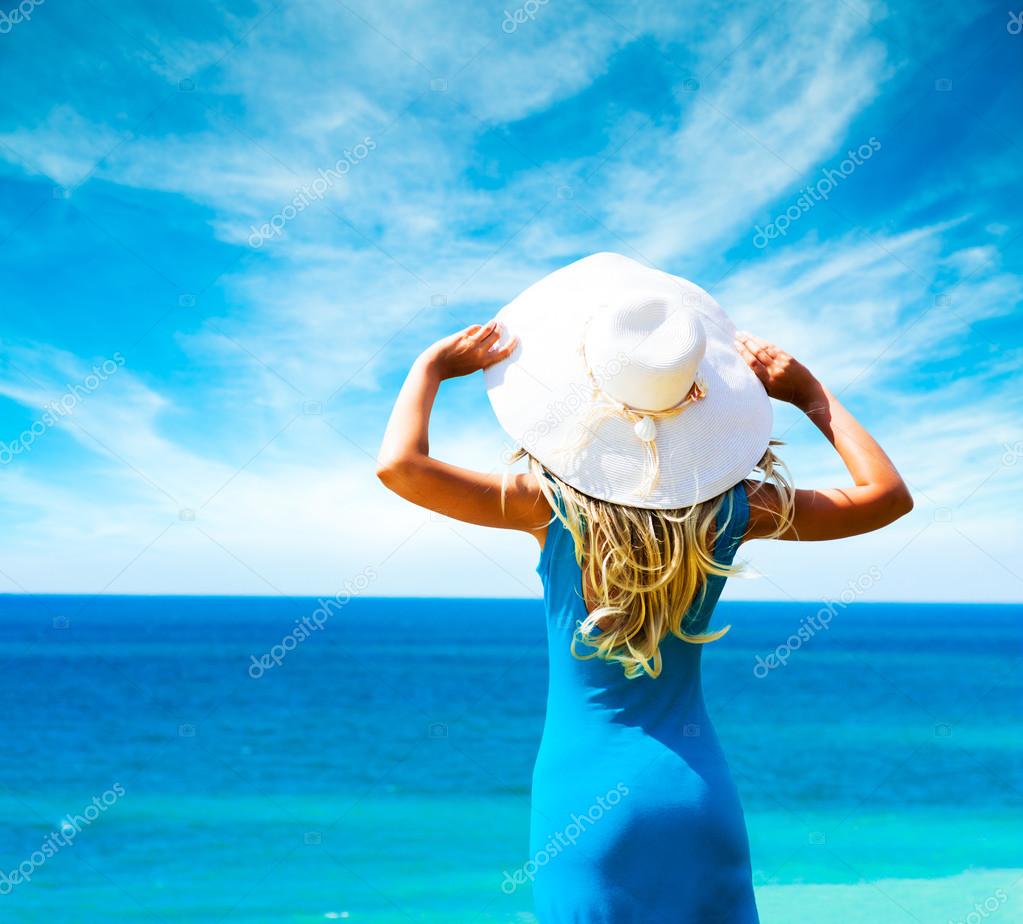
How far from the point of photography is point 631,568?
1867 mm

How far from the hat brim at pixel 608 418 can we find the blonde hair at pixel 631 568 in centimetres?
3

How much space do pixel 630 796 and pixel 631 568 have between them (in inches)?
16.7

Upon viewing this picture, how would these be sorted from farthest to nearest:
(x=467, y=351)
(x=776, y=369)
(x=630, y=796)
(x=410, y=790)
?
(x=410, y=790), (x=776, y=369), (x=467, y=351), (x=630, y=796)

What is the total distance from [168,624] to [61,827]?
8032cm

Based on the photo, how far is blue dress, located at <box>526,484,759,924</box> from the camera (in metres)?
1.80

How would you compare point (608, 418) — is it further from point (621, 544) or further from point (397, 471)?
point (397, 471)

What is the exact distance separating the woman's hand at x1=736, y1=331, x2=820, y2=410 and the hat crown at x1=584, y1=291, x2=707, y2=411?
38cm

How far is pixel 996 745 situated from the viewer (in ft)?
78.8

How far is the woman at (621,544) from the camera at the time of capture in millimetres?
1812

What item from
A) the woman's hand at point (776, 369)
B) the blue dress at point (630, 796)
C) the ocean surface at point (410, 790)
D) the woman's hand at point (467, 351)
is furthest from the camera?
the ocean surface at point (410, 790)

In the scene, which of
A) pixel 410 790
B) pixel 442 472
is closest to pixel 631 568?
pixel 442 472

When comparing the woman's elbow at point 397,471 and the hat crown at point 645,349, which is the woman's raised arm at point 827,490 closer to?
the hat crown at point 645,349

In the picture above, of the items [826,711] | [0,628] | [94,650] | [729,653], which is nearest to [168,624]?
[0,628]

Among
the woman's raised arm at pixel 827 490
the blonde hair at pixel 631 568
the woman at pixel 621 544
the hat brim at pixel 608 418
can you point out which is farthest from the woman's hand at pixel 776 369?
the blonde hair at pixel 631 568
